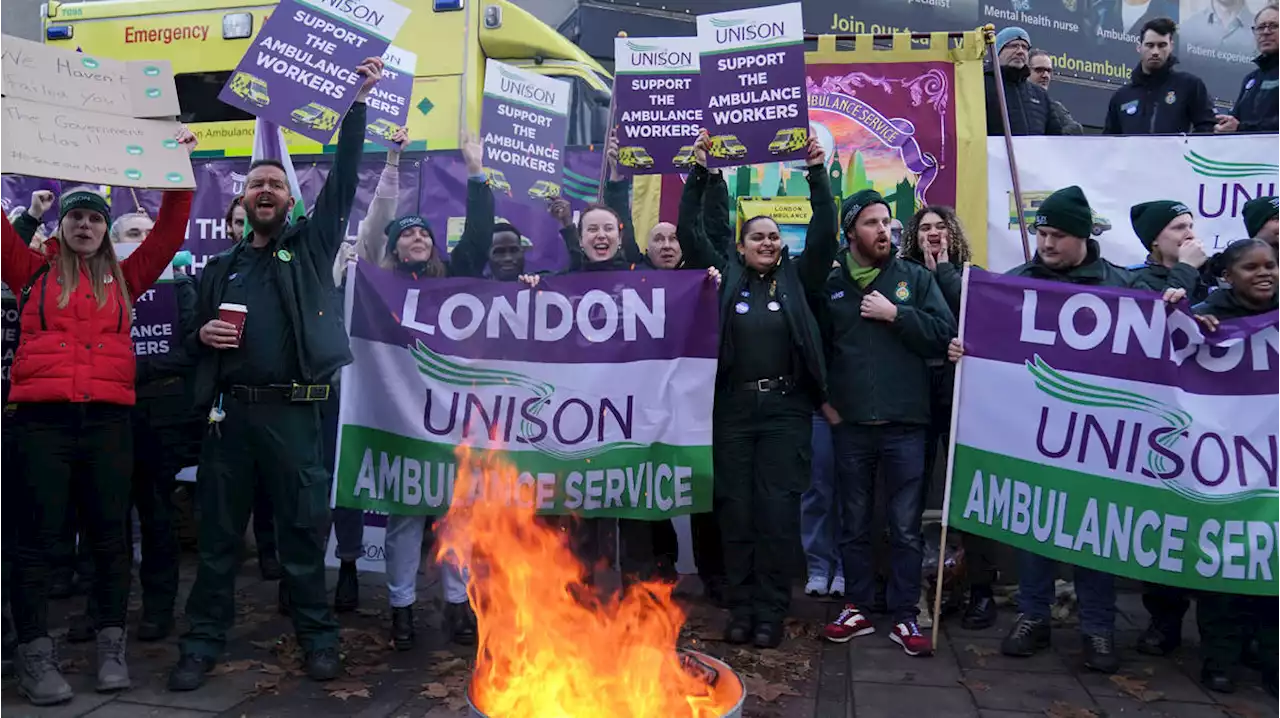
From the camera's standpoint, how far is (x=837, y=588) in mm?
6000

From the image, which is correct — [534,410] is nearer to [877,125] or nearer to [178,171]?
[178,171]

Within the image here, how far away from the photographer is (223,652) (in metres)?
4.77

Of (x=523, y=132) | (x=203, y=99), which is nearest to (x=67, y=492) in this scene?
(x=523, y=132)

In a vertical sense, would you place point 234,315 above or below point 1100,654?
above

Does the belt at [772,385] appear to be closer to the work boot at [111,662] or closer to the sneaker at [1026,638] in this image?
the sneaker at [1026,638]

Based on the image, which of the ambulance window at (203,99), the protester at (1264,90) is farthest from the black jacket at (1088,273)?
the ambulance window at (203,99)

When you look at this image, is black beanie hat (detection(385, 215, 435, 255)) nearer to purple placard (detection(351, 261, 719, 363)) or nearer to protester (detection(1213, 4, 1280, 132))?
purple placard (detection(351, 261, 719, 363))

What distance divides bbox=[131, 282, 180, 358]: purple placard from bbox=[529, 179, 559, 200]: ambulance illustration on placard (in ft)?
8.60

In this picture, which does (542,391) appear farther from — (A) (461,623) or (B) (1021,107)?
(B) (1021,107)

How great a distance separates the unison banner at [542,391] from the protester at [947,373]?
1394mm

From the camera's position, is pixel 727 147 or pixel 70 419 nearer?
pixel 70 419

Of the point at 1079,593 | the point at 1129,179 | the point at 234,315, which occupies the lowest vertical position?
the point at 1079,593

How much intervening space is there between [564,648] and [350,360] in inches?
79.1

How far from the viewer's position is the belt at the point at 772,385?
16.6ft
